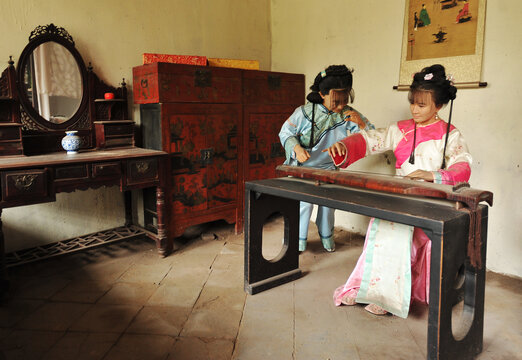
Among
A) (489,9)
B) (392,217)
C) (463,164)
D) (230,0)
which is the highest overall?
(230,0)

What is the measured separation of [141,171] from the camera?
338 centimetres

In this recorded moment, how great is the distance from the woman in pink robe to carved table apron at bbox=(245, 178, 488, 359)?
269 millimetres

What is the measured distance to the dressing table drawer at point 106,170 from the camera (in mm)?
3107

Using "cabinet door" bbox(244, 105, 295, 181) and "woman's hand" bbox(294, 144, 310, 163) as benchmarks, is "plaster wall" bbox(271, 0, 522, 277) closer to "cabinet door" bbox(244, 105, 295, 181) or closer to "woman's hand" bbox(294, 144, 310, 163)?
"cabinet door" bbox(244, 105, 295, 181)

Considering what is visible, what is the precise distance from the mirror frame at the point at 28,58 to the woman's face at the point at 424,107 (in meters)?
2.85

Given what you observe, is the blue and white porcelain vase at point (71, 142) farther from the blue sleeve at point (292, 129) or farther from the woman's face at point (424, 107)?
the woman's face at point (424, 107)

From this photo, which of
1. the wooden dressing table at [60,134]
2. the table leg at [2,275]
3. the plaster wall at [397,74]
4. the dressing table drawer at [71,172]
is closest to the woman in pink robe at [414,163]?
the plaster wall at [397,74]

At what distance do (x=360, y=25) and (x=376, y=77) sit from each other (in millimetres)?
580

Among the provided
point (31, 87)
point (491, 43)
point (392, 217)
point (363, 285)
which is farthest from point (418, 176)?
point (31, 87)

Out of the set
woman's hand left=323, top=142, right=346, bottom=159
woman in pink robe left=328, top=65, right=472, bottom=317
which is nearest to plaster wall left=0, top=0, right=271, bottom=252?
woman's hand left=323, top=142, right=346, bottom=159

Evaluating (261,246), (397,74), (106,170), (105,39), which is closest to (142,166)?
(106,170)

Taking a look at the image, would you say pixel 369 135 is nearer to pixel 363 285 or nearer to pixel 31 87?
pixel 363 285

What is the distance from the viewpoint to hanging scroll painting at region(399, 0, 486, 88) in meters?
3.25

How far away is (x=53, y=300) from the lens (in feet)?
9.13
